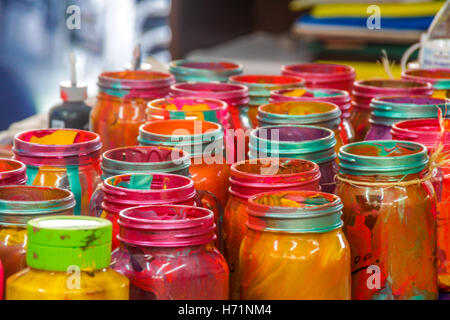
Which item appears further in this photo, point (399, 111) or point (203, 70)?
point (203, 70)

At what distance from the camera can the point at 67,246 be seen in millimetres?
837

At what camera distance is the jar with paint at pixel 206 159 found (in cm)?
117

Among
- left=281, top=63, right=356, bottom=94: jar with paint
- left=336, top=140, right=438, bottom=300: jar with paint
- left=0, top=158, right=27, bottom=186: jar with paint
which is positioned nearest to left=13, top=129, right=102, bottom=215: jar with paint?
left=0, top=158, right=27, bottom=186: jar with paint

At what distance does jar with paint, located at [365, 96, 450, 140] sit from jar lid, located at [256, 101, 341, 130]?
8cm

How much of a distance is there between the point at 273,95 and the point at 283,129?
0.23 metres

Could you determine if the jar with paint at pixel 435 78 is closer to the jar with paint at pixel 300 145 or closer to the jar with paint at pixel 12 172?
the jar with paint at pixel 300 145

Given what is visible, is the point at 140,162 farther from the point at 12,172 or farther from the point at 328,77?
the point at 328,77

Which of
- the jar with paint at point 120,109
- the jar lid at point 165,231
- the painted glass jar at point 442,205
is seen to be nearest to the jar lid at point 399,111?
the painted glass jar at point 442,205

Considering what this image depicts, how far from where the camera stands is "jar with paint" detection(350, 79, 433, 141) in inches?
60.6

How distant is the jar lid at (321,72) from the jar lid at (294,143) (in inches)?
18.6

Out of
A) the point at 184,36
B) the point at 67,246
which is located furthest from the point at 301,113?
the point at 184,36

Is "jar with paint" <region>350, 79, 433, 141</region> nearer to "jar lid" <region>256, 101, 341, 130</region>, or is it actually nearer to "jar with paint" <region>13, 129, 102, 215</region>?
"jar lid" <region>256, 101, 341, 130</region>

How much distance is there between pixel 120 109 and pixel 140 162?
39cm
